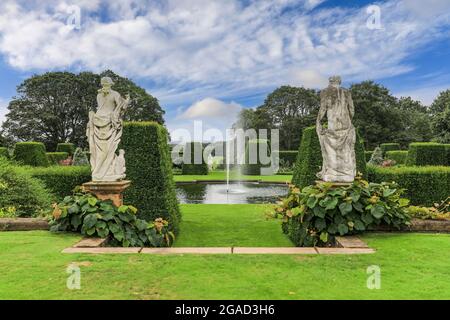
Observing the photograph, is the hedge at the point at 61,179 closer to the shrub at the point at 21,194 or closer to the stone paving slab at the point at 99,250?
the shrub at the point at 21,194

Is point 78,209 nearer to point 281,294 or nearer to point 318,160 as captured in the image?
point 281,294

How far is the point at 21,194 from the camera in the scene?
825cm

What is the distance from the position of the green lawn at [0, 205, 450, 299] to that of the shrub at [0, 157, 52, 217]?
112 inches

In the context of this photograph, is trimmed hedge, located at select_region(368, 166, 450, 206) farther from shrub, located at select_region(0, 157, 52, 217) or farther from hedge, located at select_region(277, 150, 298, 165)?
hedge, located at select_region(277, 150, 298, 165)

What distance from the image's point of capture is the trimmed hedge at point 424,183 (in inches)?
370

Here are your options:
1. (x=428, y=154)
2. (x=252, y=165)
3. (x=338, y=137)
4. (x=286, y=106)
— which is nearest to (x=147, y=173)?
(x=338, y=137)

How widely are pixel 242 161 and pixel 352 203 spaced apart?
23786mm

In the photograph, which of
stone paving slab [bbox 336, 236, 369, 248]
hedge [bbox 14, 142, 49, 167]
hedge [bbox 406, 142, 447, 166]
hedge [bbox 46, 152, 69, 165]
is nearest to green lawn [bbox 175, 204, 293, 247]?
stone paving slab [bbox 336, 236, 369, 248]

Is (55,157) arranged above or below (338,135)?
below

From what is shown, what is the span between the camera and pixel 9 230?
244 inches

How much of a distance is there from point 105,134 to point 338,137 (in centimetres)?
381

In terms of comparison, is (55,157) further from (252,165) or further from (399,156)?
(399,156)

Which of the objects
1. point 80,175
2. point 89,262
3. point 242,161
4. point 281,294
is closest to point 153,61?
point 80,175

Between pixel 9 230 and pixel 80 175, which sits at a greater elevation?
pixel 80 175
